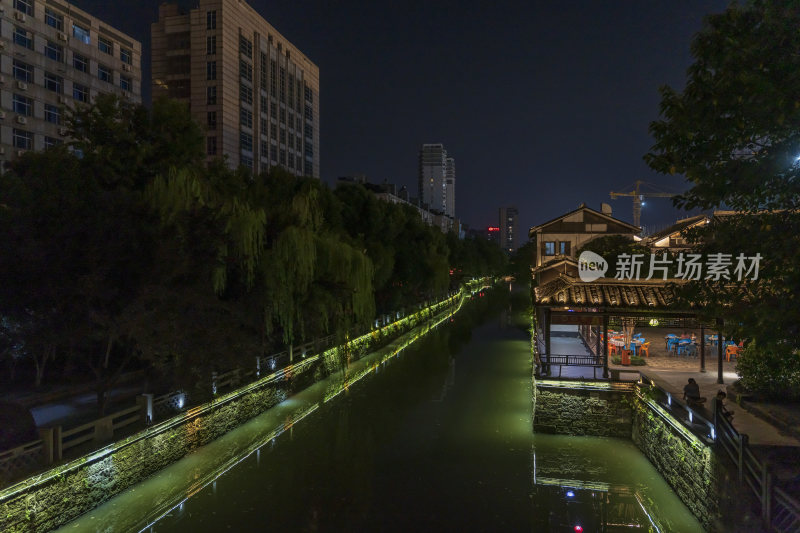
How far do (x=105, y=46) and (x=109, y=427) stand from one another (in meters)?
34.3

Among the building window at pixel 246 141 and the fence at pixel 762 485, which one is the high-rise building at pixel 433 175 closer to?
the building window at pixel 246 141

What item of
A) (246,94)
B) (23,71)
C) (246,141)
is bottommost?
(246,141)

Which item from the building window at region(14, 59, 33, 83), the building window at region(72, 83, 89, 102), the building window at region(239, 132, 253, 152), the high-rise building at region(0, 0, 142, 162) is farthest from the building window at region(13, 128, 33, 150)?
the building window at region(239, 132, 253, 152)

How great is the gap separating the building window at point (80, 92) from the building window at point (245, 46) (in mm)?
11060

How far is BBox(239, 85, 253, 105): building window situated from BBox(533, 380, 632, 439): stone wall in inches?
1349

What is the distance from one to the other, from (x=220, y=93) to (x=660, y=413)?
115 feet

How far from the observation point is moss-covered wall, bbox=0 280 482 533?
7422 mm

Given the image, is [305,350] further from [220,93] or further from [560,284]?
[220,93]

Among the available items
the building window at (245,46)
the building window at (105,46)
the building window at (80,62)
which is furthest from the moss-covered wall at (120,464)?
the building window at (245,46)

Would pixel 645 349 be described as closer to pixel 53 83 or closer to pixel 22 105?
pixel 22 105

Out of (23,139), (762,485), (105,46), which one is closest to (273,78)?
(105,46)

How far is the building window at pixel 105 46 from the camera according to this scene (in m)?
34.3

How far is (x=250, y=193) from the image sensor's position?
58.1 feet

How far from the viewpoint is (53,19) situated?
101 ft
